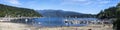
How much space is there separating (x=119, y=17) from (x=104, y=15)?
92.0 feet

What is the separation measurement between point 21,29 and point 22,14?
22.2m

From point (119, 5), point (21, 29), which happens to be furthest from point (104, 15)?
Result: point (119, 5)

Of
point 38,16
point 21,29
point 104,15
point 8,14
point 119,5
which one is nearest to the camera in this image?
point 119,5

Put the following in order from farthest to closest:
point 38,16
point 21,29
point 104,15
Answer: point 38,16, point 104,15, point 21,29

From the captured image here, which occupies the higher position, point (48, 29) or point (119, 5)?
point (119, 5)

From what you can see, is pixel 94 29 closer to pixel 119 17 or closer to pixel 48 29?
pixel 48 29

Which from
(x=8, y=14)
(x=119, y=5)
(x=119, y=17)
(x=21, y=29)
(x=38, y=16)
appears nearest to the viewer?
(x=119, y=17)

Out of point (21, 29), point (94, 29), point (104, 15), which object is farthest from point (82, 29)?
point (104, 15)

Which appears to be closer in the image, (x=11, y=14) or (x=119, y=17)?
(x=119, y=17)

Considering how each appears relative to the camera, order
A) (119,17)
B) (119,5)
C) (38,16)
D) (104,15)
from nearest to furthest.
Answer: (119,17) < (119,5) < (104,15) < (38,16)

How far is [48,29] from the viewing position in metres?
32.4

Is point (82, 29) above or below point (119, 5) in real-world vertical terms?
below

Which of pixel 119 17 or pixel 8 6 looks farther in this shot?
pixel 8 6

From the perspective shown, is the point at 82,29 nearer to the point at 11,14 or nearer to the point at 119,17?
the point at 119,17
